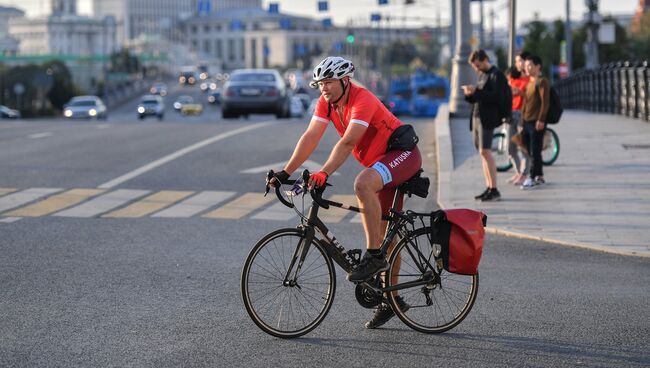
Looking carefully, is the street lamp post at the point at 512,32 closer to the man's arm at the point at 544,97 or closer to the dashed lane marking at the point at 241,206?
the man's arm at the point at 544,97

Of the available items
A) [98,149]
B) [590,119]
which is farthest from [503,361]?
[590,119]

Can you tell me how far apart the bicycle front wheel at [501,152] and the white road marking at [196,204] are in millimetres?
4011

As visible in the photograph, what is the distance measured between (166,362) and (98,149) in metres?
16.0

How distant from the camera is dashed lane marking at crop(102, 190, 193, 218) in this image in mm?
14562

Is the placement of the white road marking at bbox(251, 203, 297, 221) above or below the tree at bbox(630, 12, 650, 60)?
below

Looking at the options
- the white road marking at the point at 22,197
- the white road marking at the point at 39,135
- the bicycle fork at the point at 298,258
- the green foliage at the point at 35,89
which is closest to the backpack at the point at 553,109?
the white road marking at the point at 22,197

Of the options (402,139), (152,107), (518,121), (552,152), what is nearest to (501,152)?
(552,152)

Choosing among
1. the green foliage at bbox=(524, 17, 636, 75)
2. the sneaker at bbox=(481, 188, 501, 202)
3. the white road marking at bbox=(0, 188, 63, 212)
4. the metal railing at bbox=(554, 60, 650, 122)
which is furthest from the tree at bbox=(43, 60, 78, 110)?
the sneaker at bbox=(481, 188, 501, 202)

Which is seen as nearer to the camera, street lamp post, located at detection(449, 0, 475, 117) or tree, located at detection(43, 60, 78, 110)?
street lamp post, located at detection(449, 0, 475, 117)

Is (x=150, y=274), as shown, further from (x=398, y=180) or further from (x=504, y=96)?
(x=504, y=96)

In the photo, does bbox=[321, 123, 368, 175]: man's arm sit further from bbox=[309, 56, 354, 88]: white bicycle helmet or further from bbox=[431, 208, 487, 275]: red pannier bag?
bbox=[431, 208, 487, 275]: red pannier bag

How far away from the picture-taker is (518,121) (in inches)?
668

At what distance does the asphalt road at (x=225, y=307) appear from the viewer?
7.30 m

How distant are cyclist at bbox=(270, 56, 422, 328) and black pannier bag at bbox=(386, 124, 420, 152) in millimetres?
26
